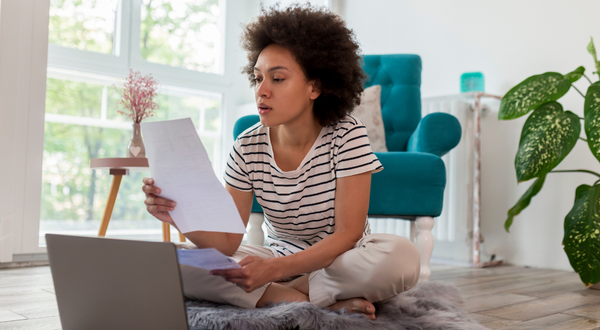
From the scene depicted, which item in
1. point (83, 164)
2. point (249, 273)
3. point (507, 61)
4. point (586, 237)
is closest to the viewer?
point (249, 273)

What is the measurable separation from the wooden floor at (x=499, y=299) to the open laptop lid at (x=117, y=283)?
0.87 feet

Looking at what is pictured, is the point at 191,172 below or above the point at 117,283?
above

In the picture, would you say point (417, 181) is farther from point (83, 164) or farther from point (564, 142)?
point (83, 164)

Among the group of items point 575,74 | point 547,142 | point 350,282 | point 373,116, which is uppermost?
point 575,74

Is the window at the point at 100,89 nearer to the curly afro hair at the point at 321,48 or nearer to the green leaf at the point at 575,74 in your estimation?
the curly afro hair at the point at 321,48

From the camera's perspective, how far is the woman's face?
3.59 feet

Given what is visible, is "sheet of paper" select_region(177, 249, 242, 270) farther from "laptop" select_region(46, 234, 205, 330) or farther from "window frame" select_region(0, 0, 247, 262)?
"window frame" select_region(0, 0, 247, 262)

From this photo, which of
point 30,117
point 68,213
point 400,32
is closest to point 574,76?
point 400,32

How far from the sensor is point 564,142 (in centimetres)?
179

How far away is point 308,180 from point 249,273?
1.11 ft

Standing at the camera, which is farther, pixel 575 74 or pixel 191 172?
pixel 575 74

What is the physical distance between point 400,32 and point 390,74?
82cm

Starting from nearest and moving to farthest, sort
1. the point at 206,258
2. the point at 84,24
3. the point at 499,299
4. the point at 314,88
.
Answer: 1. the point at 206,258
2. the point at 314,88
3. the point at 499,299
4. the point at 84,24

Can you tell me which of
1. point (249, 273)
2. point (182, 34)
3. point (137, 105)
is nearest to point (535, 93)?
point (249, 273)
